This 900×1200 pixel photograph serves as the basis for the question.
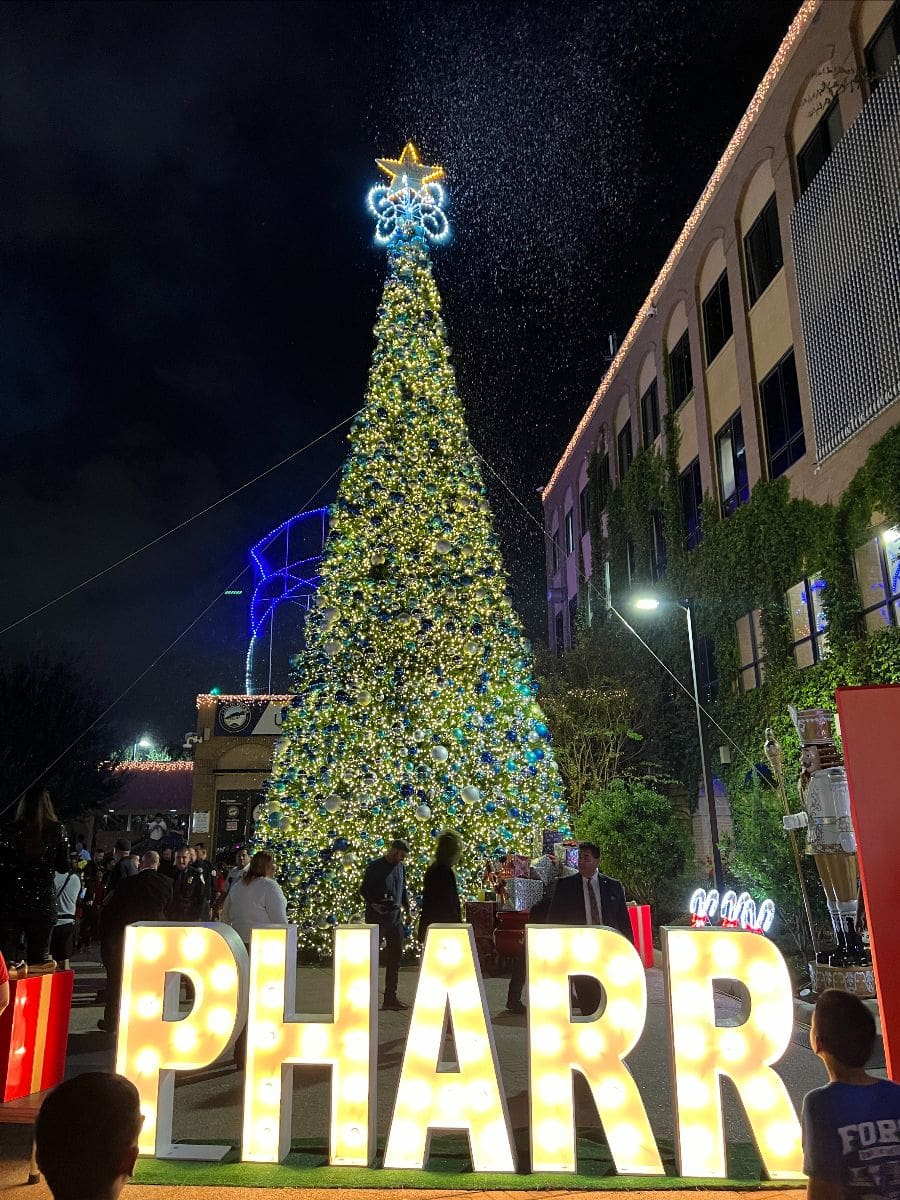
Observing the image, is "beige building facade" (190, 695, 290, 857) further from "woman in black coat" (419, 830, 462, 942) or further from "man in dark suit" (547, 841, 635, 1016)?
"man in dark suit" (547, 841, 635, 1016)

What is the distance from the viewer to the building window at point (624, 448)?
27812 mm

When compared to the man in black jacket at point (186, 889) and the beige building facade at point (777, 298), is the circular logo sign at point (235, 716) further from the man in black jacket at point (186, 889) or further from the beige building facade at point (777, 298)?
the man in black jacket at point (186, 889)

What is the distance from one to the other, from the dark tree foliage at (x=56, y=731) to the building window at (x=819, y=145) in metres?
27.4

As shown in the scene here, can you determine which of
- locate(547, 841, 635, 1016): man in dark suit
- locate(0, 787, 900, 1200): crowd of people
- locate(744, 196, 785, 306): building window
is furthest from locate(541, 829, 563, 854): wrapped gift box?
locate(744, 196, 785, 306): building window

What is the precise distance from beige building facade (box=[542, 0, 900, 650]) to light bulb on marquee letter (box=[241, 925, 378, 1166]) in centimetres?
1232

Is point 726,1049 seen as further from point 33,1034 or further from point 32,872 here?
point 32,872

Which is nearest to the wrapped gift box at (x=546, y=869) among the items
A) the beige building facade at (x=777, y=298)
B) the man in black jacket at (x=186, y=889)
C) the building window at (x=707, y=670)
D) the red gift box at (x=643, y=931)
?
the red gift box at (x=643, y=931)

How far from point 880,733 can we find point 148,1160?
4925 mm

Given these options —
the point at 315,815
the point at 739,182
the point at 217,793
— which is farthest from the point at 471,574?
the point at 217,793

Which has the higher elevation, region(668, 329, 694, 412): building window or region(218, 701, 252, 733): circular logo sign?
region(668, 329, 694, 412): building window

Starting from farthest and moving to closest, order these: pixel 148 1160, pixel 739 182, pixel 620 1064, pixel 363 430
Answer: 1. pixel 739 182
2. pixel 363 430
3. pixel 148 1160
4. pixel 620 1064

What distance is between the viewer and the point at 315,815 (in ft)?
41.9

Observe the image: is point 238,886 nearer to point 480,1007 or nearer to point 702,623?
point 480,1007

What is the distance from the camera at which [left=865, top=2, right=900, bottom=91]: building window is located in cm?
1378
